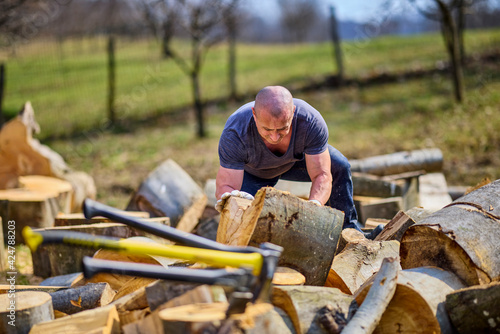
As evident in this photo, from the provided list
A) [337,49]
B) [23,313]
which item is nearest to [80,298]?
[23,313]

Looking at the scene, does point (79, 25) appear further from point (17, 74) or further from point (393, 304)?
point (393, 304)

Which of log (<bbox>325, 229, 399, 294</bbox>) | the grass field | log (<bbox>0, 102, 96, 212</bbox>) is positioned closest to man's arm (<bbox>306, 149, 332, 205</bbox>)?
log (<bbox>325, 229, 399, 294</bbox>)

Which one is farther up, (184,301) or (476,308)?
(184,301)

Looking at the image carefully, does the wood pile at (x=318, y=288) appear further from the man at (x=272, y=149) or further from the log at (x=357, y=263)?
the man at (x=272, y=149)

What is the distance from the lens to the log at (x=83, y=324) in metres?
2.25

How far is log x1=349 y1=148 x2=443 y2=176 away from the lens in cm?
586

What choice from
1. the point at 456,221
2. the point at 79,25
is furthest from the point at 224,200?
the point at 79,25

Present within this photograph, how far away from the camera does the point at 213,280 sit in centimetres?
192

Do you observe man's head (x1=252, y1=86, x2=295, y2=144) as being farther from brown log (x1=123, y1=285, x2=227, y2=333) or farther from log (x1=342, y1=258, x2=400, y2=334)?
brown log (x1=123, y1=285, x2=227, y2=333)

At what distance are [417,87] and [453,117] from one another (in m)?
2.78

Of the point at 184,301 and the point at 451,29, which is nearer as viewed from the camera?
the point at 184,301

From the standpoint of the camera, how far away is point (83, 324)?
2266 mm

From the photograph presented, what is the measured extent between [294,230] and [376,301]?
0.66 meters

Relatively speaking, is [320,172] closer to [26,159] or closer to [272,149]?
[272,149]
